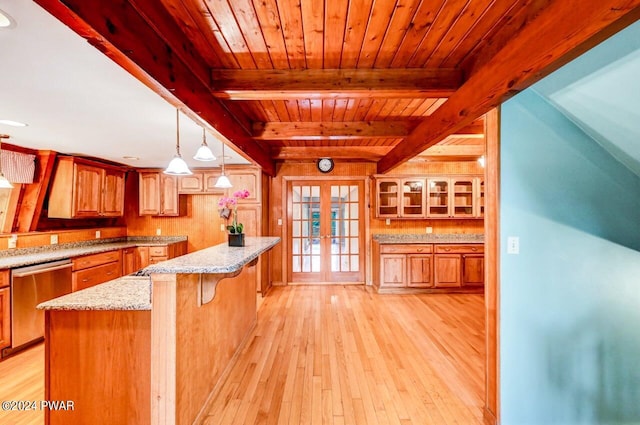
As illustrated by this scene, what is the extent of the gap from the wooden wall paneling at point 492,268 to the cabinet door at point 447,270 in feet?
9.75

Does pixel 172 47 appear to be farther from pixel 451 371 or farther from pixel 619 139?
pixel 451 371

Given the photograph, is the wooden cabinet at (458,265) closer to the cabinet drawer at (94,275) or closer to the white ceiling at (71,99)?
the white ceiling at (71,99)

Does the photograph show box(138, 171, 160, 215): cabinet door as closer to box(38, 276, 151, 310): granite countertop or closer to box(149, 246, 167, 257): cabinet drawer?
box(149, 246, 167, 257): cabinet drawer

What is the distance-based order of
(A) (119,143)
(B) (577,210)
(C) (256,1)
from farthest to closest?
(A) (119,143) < (B) (577,210) < (C) (256,1)

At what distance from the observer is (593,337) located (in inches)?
70.9

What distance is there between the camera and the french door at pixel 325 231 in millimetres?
5383

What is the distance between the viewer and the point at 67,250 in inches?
153

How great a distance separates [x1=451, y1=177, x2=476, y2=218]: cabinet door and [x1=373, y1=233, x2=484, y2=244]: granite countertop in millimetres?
393

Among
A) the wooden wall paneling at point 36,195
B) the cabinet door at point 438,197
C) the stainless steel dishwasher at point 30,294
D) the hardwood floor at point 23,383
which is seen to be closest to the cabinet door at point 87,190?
the wooden wall paneling at point 36,195

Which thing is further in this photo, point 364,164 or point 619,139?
point 364,164

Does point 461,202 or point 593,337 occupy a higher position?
point 461,202

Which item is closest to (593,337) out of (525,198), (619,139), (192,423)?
(525,198)

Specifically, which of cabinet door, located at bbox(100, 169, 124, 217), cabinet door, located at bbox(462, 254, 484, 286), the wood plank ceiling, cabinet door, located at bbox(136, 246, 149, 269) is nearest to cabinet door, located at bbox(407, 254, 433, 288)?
cabinet door, located at bbox(462, 254, 484, 286)

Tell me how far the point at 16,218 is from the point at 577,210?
5.70 meters
